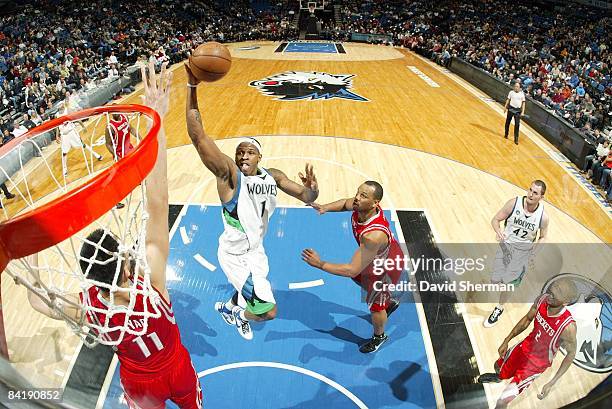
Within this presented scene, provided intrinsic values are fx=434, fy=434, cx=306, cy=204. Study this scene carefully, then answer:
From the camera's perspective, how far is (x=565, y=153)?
10.1m

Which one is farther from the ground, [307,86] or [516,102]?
[516,102]

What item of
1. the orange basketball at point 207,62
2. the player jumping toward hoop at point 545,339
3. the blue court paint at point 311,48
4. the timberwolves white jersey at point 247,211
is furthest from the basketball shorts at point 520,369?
the blue court paint at point 311,48

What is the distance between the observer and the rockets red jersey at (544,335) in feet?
10.3

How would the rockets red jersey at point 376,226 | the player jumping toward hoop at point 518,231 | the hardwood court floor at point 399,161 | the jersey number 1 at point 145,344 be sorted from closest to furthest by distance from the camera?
Result: 1. the jersey number 1 at point 145,344
2. the rockets red jersey at point 376,226
3. the player jumping toward hoop at point 518,231
4. the hardwood court floor at point 399,161

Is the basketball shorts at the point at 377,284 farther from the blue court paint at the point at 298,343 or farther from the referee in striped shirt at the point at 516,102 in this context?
the referee in striped shirt at the point at 516,102

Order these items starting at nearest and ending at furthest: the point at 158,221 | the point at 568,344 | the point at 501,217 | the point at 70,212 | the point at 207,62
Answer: the point at 70,212 < the point at 158,221 < the point at 568,344 < the point at 207,62 < the point at 501,217

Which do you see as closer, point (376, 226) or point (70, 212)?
point (70, 212)

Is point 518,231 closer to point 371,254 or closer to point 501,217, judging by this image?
point 501,217

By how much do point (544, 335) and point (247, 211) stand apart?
265 cm

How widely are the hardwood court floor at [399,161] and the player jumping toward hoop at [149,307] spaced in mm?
1894

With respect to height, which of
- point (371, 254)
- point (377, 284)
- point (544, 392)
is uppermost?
point (371, 254)

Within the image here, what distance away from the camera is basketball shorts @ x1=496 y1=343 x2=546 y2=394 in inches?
134

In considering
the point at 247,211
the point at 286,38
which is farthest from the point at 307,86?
the point at 286,38

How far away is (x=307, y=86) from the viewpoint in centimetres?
1552
